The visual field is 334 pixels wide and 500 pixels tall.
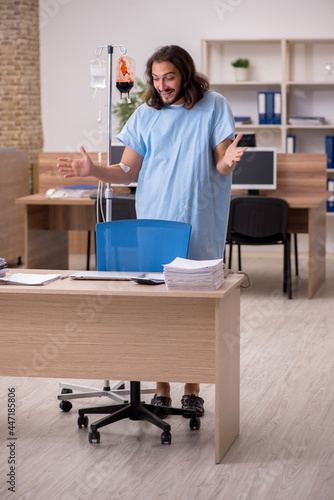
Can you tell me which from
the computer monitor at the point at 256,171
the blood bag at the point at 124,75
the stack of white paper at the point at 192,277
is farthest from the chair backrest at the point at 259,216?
the stack of white paper at the point at 192,277

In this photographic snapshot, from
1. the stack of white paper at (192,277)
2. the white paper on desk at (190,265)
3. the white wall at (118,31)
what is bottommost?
the stack of white paper at (192,277)

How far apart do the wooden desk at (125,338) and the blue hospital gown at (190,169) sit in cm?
35

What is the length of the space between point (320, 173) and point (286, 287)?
1.01 metres

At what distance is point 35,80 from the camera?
8.15m

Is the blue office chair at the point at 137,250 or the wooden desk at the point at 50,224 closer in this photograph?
the blue office chair at the point at 137,250

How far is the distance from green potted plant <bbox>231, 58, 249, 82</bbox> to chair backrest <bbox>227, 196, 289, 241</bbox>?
2.41 meters

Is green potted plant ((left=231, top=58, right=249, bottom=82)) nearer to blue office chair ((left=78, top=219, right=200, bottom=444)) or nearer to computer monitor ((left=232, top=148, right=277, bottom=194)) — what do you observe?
computer monitor ((left=232, top=148, right=277, bottom=194))

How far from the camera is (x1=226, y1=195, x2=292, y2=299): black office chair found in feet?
18.4

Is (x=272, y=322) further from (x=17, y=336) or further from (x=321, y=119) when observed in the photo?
(x=321, y=119)

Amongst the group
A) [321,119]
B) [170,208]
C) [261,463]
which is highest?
[321,119]

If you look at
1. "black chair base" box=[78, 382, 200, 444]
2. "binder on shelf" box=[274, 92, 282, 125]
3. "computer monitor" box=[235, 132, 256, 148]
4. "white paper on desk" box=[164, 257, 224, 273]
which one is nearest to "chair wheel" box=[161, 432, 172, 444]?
"black chair base" box=[78, 382, 200, 444]

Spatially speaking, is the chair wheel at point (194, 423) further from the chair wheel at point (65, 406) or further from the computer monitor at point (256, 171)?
the computer monitor at point (256, 171)

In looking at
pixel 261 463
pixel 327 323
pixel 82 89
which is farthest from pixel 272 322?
pixel 82 89

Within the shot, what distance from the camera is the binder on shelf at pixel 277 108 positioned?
24.7ft
